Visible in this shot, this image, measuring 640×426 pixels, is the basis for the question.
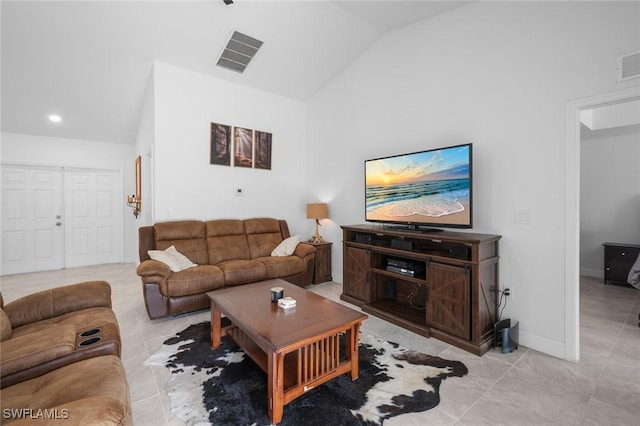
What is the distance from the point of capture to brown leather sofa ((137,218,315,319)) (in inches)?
120

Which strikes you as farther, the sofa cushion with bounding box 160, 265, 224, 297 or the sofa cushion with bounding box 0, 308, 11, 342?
the sofa cushion with bounding box 160, 265, 224, 297

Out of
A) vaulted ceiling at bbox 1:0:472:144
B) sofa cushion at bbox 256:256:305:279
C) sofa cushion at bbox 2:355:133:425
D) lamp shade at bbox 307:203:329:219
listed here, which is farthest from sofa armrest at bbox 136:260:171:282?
vaulted ceiling at bbox 1:0:472:144

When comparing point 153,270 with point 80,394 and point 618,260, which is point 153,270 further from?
point 618,260

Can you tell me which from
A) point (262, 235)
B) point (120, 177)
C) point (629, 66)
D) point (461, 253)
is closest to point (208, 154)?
point (262, 235)

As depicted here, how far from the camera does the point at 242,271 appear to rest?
3.49 meters

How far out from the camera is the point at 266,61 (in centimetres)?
406

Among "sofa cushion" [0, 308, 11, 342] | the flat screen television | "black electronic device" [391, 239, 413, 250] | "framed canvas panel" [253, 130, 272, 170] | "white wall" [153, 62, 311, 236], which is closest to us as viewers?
"sofa cushion" [0, 308, 11, 342]

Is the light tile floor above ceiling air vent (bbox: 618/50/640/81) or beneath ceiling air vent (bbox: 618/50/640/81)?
beneath

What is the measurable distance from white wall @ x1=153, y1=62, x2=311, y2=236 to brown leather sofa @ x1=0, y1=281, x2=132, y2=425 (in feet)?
6.57

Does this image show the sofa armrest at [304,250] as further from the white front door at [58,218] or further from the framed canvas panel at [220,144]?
the white front door at [58,218]

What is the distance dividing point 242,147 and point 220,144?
357 millimetres

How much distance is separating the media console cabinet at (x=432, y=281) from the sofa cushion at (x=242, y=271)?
119cm

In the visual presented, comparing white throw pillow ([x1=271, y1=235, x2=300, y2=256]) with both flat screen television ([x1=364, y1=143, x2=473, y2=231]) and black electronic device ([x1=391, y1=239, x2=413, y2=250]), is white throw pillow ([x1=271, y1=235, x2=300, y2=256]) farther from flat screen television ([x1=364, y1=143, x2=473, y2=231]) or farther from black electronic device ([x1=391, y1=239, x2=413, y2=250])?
black electronic device ([x1=391, y1=239, x2=413, y2=250])

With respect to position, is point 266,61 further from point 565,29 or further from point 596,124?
point 596,124
